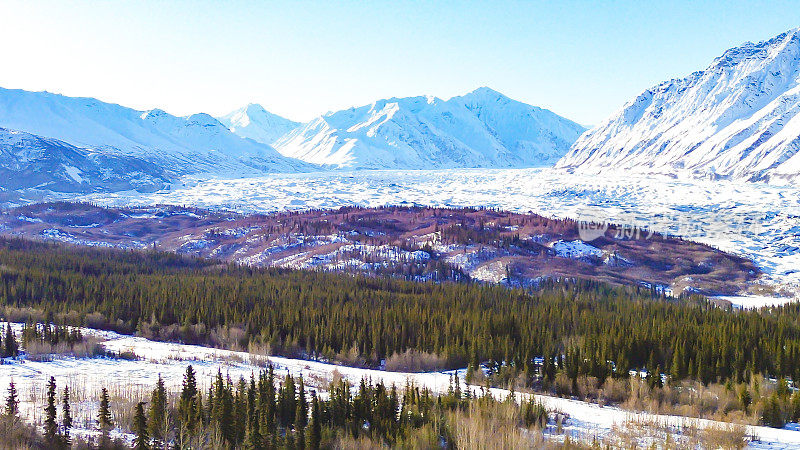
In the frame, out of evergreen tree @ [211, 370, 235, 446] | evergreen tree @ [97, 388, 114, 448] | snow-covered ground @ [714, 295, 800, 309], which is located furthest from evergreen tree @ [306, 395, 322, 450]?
snow-covered ground @ [714, 295, 800, 309]

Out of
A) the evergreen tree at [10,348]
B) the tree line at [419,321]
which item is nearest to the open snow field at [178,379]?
the evergreen tree at [10,348]

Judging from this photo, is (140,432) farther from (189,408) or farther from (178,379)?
(178,379)

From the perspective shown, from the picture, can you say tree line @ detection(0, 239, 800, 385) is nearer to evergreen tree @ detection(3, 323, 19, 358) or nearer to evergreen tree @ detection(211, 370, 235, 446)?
evergreen tree @ detection(3, 323, 19, 358)

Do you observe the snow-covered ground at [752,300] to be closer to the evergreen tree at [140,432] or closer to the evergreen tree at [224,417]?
the evergreen tree at [224,417]

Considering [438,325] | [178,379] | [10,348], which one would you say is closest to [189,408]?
[178,379]

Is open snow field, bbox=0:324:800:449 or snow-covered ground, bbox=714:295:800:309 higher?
open snow field, bbox=0:324:800:449

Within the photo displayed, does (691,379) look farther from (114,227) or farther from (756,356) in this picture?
(114,227)
